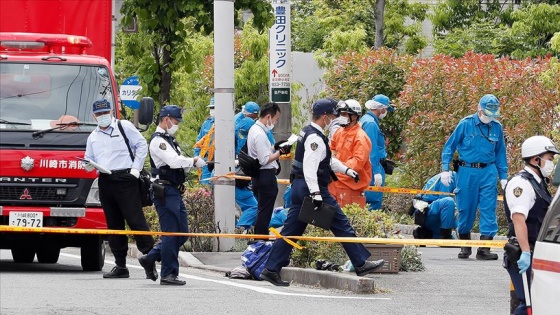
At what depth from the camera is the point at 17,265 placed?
17672mm

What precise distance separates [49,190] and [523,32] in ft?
66.2

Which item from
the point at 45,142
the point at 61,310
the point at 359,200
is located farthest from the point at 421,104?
the point at 61,310

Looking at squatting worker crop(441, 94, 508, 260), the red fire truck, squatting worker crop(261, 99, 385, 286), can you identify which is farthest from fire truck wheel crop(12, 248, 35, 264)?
squatting worker crop(441, 94, 508, 260)

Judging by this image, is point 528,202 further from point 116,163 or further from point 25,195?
point 25,195

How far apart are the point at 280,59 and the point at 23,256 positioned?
433 centimetres

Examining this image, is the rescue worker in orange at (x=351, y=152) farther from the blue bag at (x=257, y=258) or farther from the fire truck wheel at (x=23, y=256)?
the fire truck wheel at (x=23, y=256)

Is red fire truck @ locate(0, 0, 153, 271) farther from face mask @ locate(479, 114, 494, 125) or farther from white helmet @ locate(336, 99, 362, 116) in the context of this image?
face mask @ locate(479, 114, 494, 125)

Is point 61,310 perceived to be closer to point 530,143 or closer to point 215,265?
point 530,143

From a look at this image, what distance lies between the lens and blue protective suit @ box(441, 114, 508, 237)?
661 inches

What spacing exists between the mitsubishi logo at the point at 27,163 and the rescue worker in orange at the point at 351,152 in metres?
3.31

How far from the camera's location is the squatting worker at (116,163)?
1448 centimetres

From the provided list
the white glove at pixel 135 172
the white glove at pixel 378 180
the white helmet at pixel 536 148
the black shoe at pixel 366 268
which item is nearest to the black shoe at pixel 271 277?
the black shoe at pixel 366 268

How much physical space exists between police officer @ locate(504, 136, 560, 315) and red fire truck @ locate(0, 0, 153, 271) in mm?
6494

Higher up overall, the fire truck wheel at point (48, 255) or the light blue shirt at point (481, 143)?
the light blue shirt at point (481, 143)
